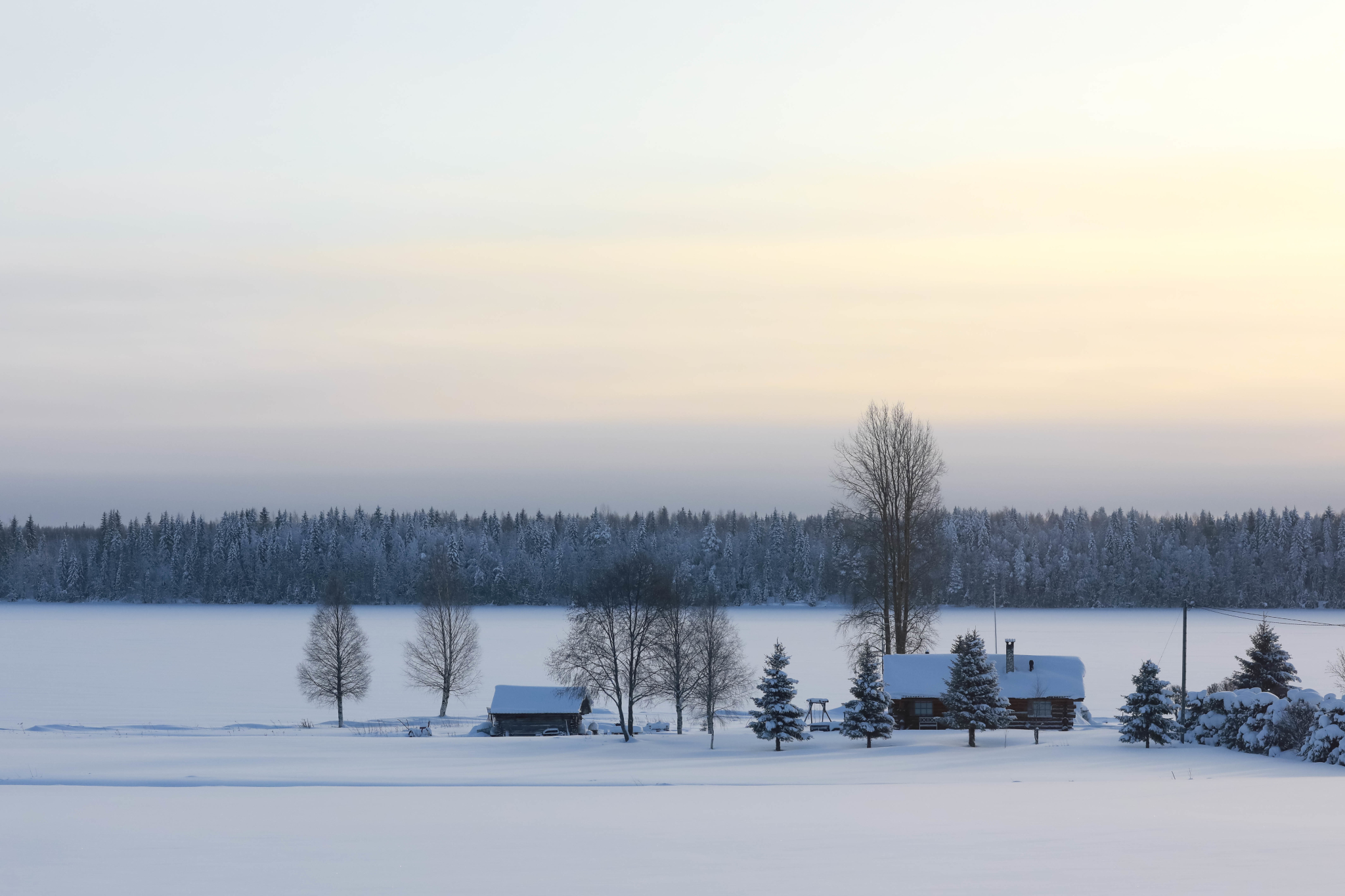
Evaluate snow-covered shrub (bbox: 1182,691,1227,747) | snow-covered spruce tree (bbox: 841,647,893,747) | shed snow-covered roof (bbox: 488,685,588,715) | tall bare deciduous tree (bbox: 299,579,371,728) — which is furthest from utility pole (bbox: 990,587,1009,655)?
tall bare deciduous tree (bbox: 299,579,371,728)

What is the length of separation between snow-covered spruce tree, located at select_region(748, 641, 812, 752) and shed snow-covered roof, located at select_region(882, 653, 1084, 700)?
5632mm

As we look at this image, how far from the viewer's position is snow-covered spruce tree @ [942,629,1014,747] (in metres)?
37.5

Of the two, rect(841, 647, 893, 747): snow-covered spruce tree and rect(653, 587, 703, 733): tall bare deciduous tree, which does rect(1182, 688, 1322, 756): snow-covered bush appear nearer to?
rect(841, 647, 893, 747): snow-covered spruce tree

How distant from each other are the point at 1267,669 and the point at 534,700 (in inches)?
1122

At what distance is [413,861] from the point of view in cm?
1353

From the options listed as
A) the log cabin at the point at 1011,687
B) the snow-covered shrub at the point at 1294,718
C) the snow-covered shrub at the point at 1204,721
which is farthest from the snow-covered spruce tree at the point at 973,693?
the snow-covered shrub at the point at 1294,718

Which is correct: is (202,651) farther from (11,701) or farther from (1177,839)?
(1177,839)

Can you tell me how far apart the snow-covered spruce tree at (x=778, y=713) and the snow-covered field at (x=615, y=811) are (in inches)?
34.3

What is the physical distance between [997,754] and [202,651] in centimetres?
6940

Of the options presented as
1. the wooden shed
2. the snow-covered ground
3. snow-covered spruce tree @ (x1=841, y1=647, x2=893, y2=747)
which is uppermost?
snow-covered spruce tree @ (x1=841, y1=647, x2=893, y2=747)

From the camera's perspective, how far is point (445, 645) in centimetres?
5681

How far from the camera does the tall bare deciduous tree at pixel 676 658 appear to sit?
1871 inches

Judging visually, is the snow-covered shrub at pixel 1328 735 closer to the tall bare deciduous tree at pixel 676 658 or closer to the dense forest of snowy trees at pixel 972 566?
the tall bare deciduous tree at pixel 676 658

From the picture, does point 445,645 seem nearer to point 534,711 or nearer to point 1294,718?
point 534,711
